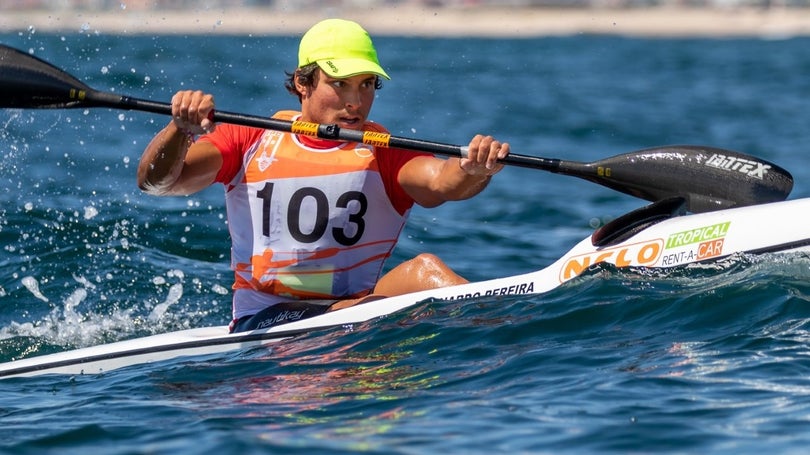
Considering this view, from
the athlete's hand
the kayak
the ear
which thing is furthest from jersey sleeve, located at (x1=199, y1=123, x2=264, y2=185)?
the athlete's hand

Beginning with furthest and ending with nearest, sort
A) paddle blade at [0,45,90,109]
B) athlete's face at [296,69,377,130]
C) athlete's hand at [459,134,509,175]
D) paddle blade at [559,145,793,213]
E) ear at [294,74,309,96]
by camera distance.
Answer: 1. paddle blade at [0,45,90,109]
2. paddle blade at [559,145,793,213]
3. ear at [294,74,309,96]
4. athlete's face at [296,69,377,130]
5. athlete's hand at [459,134,509,175]

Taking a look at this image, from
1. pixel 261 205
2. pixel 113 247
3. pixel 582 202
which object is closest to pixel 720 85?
pixel 582 202

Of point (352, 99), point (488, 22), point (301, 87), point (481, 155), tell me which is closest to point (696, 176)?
point (481, 155)

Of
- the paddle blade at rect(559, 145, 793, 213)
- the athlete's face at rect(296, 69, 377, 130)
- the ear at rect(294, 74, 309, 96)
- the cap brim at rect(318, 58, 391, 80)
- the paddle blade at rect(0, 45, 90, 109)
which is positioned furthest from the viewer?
the paddle blade at rect(0, 45, 90, 109)

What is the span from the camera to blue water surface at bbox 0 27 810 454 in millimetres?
4020

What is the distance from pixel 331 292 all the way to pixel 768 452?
234 cm

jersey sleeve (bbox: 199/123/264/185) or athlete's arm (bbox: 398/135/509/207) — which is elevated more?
jersey sleeve (bbox: 199/123/264/185)

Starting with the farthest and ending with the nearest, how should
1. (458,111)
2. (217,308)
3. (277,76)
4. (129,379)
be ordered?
(277,76) < (458,111) < (217,308) < (129,379)

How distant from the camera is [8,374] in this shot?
5.20 meters

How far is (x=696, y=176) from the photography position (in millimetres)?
5562

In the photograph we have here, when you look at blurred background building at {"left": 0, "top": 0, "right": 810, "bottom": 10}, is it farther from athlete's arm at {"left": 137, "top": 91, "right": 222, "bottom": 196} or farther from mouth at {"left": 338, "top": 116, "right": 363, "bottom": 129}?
athlete's arm at {"left": 137, "top": 91, "right": 222, "bottom": 196}

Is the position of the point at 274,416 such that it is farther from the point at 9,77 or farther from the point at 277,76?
the point at 277,76

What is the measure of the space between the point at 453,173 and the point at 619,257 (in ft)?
3.08

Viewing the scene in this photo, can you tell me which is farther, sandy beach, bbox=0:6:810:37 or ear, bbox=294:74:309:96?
sandy beach, bbox=0:6:810:37
